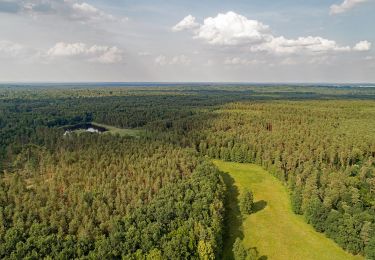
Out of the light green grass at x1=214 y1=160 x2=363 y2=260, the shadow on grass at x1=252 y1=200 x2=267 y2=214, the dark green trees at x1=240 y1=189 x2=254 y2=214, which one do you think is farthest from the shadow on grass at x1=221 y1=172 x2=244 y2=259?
the shadow on grass at x1=252 y1=200 x2=267 y2=214

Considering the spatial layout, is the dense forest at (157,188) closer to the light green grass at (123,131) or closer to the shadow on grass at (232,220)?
the shadow on grass at (232,220)

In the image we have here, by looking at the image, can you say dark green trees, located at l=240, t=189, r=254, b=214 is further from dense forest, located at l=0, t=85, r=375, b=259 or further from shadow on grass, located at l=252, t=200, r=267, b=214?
dense forest, located at l=0, t=85, r=375, b=259

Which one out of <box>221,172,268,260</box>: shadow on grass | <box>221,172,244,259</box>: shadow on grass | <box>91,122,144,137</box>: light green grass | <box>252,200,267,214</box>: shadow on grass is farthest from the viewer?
<box>91,122,144,137</box>: light green grass

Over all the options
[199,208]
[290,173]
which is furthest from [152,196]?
[290,173]

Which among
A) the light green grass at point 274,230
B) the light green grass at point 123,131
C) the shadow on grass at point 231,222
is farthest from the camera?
the light green grass at point 123,131

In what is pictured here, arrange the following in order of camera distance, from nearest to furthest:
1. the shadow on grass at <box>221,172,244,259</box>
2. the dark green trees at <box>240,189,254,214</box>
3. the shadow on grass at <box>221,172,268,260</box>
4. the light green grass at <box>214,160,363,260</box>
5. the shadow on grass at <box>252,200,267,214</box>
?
1. the light green grass at <box>214,160,363,260</box>
2. the shadow on grass at <box>221,172,268,260</box>
3. the shadow on grass at <box>221,172,244,259</box>
4. the dark green trees at <box>240,189,254,214</box>
5. the shadow on grass at <box>252,200,267,214</box>

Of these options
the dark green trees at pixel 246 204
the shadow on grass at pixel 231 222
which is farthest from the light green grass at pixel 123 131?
the dark green trees at pixel 246 204

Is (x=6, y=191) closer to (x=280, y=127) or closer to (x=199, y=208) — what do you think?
(x=199, y=208)

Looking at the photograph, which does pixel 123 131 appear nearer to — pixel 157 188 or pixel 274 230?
pixel 157 188
